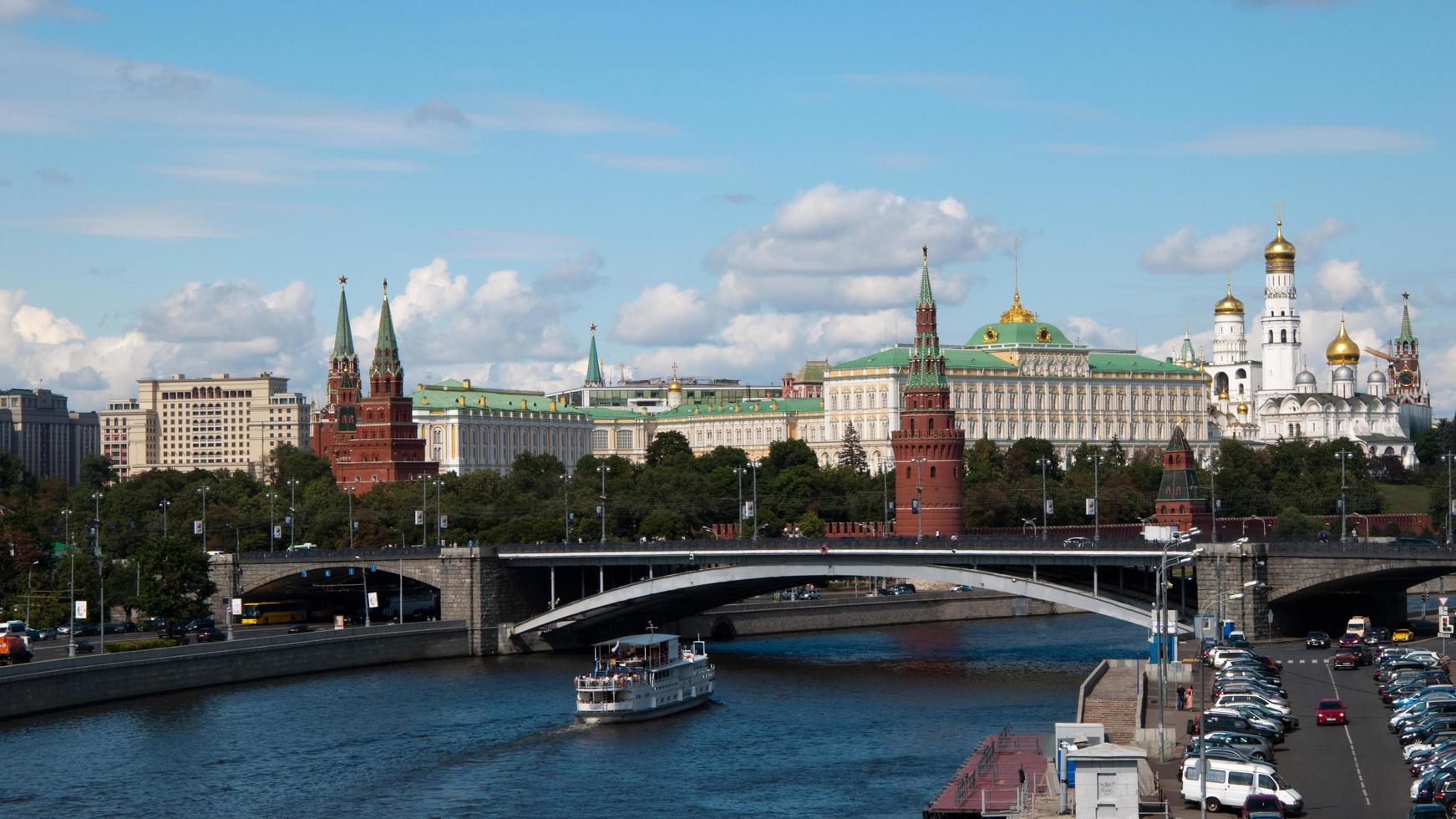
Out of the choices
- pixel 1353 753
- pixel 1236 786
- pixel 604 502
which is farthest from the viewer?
pixel 604 502

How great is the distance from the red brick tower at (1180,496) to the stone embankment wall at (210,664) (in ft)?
147

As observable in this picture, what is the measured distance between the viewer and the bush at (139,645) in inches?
3524

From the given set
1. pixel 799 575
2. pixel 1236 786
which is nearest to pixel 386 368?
pixel 799 575

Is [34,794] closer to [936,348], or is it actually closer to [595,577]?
[595,577]

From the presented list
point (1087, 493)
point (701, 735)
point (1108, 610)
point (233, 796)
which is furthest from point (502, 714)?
point (1087, 493)

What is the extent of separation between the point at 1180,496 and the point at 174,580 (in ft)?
193

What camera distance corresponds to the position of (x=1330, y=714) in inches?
2409

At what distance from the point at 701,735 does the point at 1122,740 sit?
65.5 ft

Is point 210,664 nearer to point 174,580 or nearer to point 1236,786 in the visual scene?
point 174,580

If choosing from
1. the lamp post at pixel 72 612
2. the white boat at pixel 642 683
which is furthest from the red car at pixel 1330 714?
the lamp post at pixel 72 612

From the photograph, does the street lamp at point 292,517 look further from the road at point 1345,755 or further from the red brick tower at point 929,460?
the road at point 1345,755

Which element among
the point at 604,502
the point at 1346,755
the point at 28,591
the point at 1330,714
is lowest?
the point at 1346,755

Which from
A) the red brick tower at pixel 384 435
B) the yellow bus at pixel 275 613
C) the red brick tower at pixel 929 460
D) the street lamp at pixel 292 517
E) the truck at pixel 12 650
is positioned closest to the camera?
the truck at pixel 12 650

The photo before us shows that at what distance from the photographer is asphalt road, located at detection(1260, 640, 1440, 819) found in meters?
48.8
